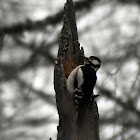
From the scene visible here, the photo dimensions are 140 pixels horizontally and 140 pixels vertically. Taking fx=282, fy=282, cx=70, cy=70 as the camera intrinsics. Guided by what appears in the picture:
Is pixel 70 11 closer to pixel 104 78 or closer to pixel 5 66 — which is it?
pixel 104 78

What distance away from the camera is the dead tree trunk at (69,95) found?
2090mm

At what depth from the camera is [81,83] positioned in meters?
2.18

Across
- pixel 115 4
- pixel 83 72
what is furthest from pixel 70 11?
pixel 115 4

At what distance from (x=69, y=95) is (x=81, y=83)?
0.13m

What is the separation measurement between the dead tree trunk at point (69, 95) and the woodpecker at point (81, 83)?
49 millimetres

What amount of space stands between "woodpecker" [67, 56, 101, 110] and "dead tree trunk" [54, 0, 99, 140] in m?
0.05

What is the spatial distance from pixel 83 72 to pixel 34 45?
1.59 meters

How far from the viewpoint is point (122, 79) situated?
121 inches

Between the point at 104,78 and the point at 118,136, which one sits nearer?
the point at 118,136

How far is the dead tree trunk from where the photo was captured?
82.3 inches

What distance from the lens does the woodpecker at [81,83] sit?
2.11 m

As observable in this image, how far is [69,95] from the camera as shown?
2.17 metres

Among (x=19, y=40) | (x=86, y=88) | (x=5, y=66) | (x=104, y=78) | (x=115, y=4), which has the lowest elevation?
(x=86, y=88)

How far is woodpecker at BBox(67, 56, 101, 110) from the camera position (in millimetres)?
2107
